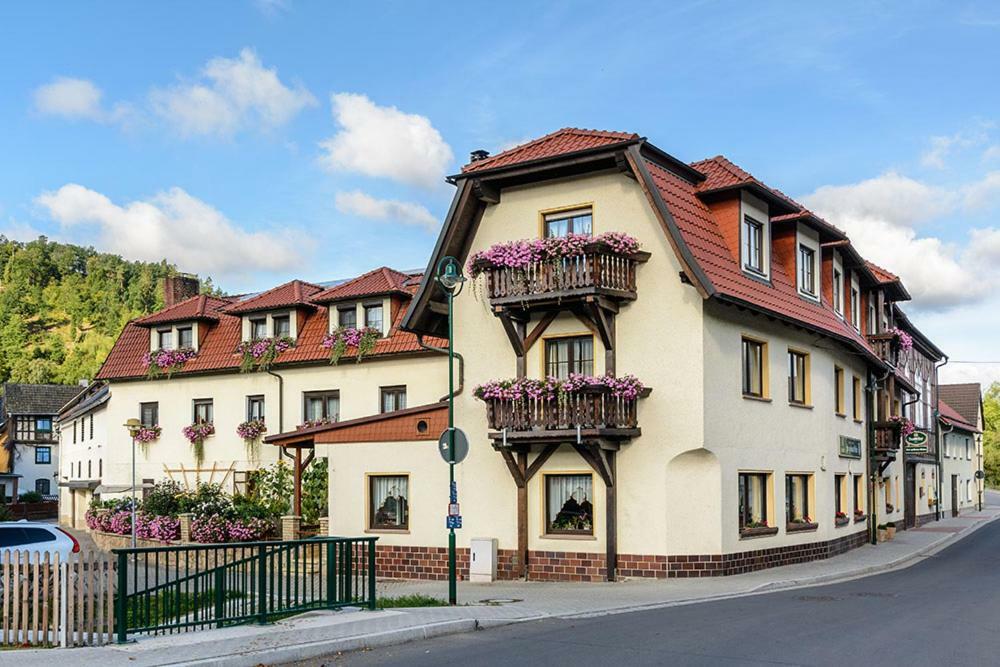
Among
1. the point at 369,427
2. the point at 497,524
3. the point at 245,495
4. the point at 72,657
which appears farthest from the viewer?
the point at 245,495

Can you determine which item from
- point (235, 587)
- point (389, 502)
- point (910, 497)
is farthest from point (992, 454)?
point (235, 587)

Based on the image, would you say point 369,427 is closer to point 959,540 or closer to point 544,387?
point 544,387

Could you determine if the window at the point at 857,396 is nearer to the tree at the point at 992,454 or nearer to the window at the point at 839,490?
the window at the point at 839,490

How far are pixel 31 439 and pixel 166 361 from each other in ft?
154

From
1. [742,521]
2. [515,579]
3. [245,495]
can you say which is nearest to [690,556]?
[742,521]

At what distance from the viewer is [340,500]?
2658cm

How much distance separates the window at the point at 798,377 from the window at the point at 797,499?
1.83 m

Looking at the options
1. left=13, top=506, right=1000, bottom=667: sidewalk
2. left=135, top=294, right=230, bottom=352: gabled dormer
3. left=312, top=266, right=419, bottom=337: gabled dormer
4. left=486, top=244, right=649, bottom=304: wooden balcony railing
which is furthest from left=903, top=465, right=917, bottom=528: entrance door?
left=135, top=294, right=230, bottom=352: gabled dormer

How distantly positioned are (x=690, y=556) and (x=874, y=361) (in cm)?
1187

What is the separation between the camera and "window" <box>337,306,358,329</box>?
119 ft

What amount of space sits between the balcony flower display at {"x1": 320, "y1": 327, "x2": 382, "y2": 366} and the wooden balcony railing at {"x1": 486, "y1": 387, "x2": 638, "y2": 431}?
12987mm

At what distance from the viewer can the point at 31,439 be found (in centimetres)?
8138

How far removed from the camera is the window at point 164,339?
41.2 meters

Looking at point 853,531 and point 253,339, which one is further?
point 253,339
